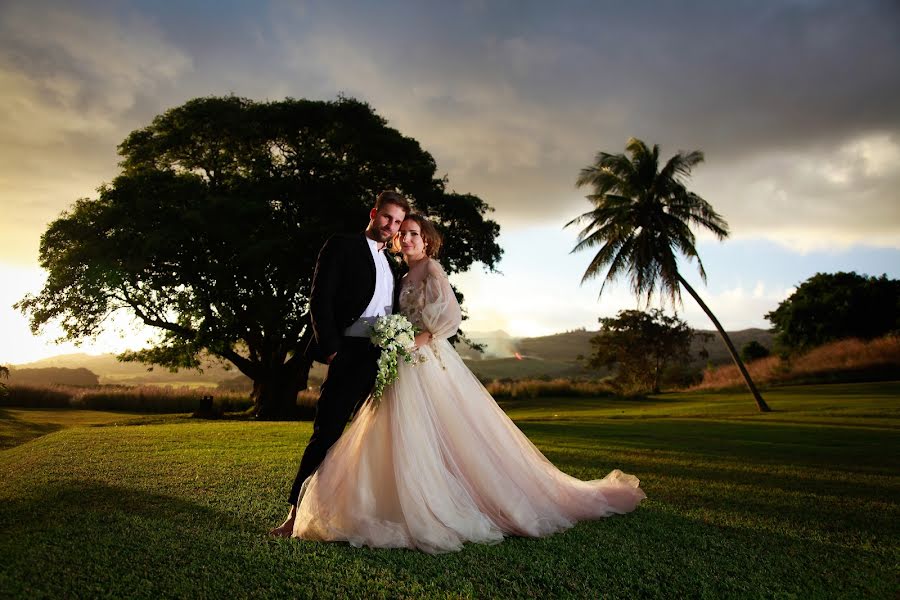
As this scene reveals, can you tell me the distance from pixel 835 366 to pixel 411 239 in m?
29.1

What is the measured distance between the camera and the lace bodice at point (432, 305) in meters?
4.55

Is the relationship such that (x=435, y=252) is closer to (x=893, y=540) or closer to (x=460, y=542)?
(x=460, y=542)

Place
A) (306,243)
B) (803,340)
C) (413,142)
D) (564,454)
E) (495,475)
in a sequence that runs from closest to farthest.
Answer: (495,475), (564,454), (306,243), (413,142), (803,340)

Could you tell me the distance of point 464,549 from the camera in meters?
3.63

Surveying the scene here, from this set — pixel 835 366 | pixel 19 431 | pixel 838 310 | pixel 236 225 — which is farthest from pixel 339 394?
pixel 838 310

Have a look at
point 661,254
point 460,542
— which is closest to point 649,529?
point 460,542

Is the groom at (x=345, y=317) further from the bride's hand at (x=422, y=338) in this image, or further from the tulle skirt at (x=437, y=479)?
the bride's hand at (x=422, y=338)

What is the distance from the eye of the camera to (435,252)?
4785mm

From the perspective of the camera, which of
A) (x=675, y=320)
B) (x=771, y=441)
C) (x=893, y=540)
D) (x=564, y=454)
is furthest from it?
(x=675, y=320)

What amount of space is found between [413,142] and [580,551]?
770 inches

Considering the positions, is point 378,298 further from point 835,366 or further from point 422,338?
point 835,366

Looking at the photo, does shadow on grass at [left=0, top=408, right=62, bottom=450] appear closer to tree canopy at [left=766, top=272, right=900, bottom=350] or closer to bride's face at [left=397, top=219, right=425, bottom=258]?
bride's face at [left=397, top=219, right=425, bottom=258]

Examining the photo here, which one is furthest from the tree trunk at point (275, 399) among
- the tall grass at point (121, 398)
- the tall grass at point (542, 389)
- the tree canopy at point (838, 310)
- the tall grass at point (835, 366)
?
the tree canopy at point (838, 310)

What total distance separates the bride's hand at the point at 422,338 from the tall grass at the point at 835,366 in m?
27.6
